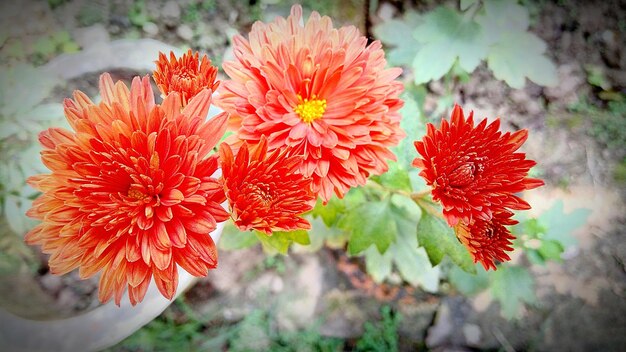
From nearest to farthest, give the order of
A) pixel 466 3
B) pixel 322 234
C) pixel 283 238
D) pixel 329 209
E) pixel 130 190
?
1. pixel 130 190
2. pixel 283 238
3. pixel 329 209
4. pixel 466 3
5. pixel 322 234

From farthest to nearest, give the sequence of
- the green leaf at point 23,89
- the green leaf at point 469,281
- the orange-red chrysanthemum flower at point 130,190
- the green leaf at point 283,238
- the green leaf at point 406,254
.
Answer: the green leaf at point 469,281 → the green leaf at point 406,254 → the green leaf at point 23,89 → the green leaf at point 283,238 → the orange-red chrysanthemum flower at point 130,190

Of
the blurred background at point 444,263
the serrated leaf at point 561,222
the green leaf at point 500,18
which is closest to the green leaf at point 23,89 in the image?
the blurred background at point 444,263

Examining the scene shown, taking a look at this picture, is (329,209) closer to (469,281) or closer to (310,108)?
(310,108)

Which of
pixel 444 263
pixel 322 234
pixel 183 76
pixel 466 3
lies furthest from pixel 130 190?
pixel 444 263

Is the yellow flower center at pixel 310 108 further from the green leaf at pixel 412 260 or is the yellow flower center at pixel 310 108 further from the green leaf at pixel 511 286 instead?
the green leaf at pixel 511 286

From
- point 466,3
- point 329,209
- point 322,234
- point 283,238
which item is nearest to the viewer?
point 283,238

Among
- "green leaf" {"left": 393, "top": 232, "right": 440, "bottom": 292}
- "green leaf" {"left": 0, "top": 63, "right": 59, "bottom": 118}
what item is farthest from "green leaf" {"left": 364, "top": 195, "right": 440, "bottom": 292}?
"green leaf" {"left": 0, "top": 63, "right": 59, "bottom": 118}

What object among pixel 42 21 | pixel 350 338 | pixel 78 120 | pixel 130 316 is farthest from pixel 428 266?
pixel 42 21

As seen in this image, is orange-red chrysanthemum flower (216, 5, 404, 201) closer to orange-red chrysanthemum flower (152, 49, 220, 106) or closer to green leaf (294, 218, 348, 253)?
orange-red chrysanthemum flower (152, 49, 220, 106)
